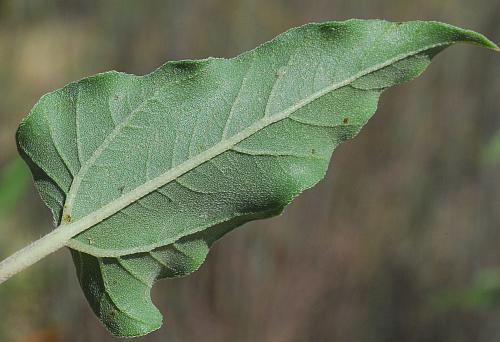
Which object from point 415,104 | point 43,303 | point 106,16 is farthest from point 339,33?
point 106,16

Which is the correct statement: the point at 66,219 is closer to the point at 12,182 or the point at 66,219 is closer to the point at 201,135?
the point at 201,135

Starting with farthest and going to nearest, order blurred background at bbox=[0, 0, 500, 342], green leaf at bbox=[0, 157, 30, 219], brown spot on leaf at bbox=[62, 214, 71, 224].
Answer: blurred background at bbox=[0, 0, 500, 342] < green leaf at bbox=[0, 157, 30, 219] < brown spot on leaf at bbox=[62, 214, 71, 224]

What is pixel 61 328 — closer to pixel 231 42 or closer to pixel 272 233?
pixel 272 233

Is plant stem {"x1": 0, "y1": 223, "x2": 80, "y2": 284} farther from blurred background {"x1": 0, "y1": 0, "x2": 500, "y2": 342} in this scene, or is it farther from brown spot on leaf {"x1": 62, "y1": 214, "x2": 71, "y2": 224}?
blurred background {"x1": 0, "y1": 0, "x2": 500, "y2": 342}

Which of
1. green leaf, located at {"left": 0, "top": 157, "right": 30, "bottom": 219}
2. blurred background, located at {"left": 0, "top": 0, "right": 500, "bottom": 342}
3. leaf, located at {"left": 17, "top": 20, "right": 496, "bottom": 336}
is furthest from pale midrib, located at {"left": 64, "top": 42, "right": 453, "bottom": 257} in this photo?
blurred background, located at {"left": 0, "top": 0, "right": 500, "bottom": 342}

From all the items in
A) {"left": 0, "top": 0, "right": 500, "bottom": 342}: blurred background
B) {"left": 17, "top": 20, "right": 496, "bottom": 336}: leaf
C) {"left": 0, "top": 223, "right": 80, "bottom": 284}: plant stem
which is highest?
{"left": 17, "top": 20, "right": 496, "bottom": 336}: leaf

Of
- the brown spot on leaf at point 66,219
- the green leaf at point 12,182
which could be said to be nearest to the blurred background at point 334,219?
the green leaf at point 12,182

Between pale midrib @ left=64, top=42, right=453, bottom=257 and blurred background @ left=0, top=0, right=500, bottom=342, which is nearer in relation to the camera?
pale midrib @ left=64, top=42, right=453, bottom=257

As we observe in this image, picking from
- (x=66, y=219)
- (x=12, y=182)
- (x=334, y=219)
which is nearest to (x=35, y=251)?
(x=66, y=219)
